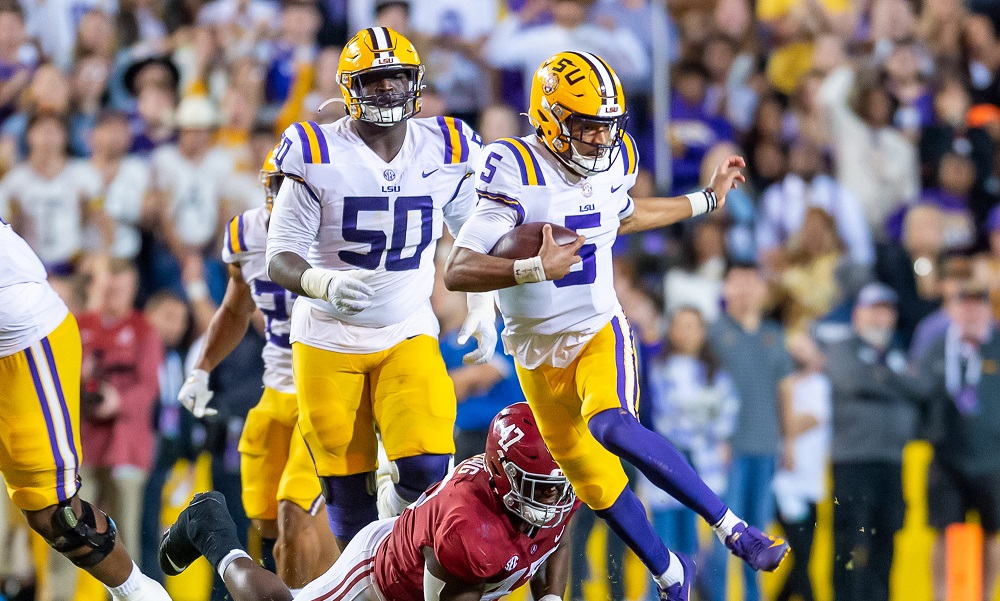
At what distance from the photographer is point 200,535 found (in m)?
5.32

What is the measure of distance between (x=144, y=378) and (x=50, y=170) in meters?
1.94

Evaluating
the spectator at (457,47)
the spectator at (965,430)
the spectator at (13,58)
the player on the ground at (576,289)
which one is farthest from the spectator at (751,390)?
the spectator at (13,58)

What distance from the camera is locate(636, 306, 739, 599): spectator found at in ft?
24.7

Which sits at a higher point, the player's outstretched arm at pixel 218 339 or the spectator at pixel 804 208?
the spectator at pixel 804 208

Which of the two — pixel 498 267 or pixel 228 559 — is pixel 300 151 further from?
pixel 228 559

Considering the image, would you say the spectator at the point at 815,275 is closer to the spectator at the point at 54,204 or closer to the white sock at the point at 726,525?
the white sock at the point at 726,525

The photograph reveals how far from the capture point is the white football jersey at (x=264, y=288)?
5961 mm

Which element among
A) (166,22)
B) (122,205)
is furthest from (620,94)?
(166,22)

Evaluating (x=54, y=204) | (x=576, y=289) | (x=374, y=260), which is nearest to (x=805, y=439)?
(x=576, y=289)

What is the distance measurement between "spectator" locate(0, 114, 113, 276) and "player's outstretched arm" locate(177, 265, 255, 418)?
7.53ft

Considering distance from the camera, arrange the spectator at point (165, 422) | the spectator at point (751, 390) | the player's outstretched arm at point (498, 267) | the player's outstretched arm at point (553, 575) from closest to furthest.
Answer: the player's outstretched arm at point (498, 267), the player's outstretched arm at point (553, 575), the spectator at point (165, 422), the spectator at point (751, 390)

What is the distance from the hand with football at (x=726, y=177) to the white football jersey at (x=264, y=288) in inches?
72.7

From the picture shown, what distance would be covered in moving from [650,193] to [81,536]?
4838mm

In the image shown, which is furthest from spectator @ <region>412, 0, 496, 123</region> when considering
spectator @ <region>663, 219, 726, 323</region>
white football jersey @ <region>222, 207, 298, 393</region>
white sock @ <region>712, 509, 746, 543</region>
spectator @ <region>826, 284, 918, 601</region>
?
white sock @ <region>712, 509, 746, 543</region>
